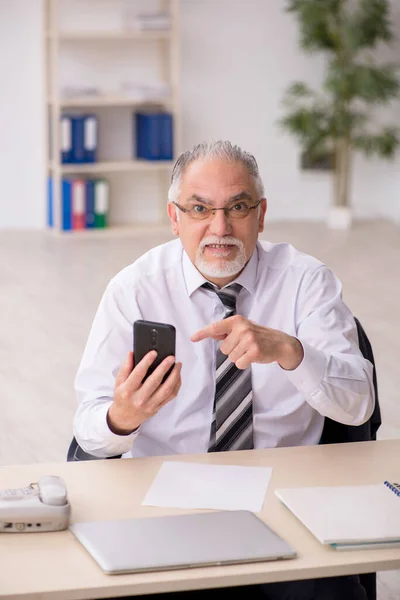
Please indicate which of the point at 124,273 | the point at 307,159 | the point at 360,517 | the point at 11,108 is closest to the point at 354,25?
the point at 307,159

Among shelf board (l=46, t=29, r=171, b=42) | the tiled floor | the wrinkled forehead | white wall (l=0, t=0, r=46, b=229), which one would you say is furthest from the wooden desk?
white wall (l=0, t=0, r=46, b=229)

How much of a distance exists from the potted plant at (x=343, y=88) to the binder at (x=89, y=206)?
1.64 metres

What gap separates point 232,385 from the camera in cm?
215

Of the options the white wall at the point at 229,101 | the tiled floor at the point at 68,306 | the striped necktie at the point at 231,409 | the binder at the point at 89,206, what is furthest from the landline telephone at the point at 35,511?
the white wall at the point at 229,101

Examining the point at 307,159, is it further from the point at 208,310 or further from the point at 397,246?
the point at 208,310

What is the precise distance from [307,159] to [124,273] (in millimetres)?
6664

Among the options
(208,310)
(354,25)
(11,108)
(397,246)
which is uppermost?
(354,25)

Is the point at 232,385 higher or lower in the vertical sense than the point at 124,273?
lower

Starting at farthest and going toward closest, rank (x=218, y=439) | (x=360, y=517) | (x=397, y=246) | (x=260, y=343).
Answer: (x=397, y=246)
(x=218, y=439)
(x=260, y=343)
(x=360, y=517)

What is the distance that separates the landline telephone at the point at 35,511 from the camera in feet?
5.03

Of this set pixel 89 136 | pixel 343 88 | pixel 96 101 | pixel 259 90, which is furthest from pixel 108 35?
pixel 343 88

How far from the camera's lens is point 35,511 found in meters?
1.54

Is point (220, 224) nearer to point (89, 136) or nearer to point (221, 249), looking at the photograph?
point (221, 249)

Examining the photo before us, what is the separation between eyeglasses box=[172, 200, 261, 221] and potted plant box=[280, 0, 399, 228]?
5919 mm
